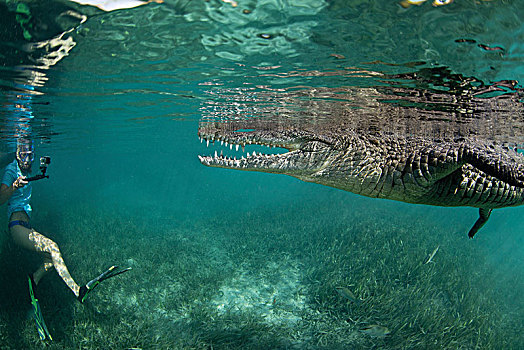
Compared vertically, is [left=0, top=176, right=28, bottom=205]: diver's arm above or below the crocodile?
below

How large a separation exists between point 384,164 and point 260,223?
12.5m

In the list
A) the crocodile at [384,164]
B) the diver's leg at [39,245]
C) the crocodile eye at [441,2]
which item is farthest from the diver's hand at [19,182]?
the crocodile eye at [441,2]

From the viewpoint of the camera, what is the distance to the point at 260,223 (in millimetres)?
16562

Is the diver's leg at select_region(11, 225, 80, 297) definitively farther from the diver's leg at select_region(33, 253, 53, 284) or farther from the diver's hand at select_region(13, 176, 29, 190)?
the diver's hand at select_region(13, 176, 29, 190)

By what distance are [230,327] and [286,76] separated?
271 inches

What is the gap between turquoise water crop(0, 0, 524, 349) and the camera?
13.3 feet

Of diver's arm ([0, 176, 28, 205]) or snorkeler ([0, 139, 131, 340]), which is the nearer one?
snorkeler ([0, 139, 131, 340])

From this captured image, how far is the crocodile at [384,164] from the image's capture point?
14.4 feet

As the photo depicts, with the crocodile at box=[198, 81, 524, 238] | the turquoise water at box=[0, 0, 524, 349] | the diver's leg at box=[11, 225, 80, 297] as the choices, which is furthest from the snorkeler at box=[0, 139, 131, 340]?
the crocodile at box=[198, 81, 524, 238]

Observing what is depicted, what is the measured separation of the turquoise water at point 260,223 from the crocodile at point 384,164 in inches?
60.0

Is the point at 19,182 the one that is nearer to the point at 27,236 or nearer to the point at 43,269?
the point at 27,236

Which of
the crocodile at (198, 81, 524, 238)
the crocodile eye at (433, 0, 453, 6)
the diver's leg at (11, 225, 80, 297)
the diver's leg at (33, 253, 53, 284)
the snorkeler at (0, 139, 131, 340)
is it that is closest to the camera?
the crocodile eye at (433, 0, 453, 6)

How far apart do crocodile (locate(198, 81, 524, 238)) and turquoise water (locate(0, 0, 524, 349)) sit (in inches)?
60.0

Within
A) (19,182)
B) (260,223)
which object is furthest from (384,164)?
(260,223)
